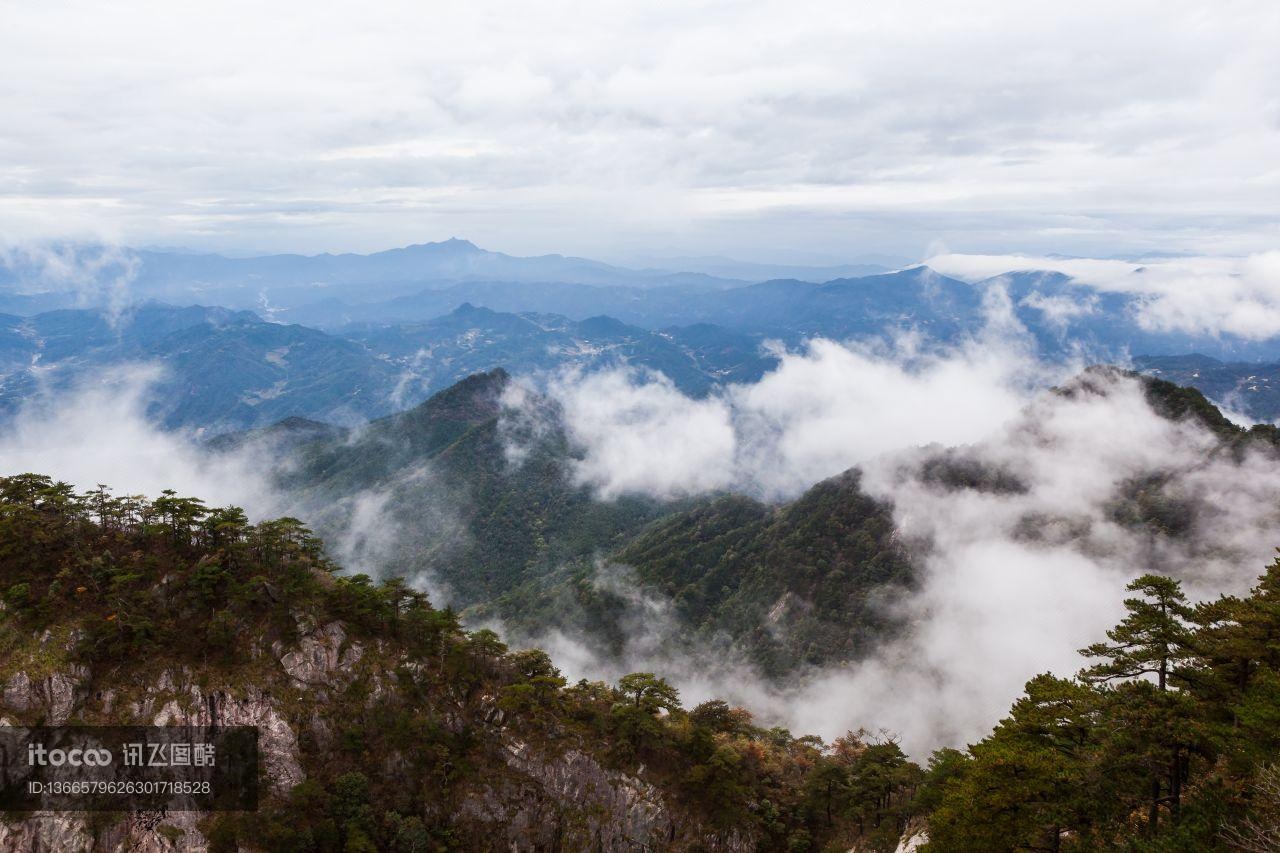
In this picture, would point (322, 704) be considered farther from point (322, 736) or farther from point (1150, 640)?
point (1150, 640)

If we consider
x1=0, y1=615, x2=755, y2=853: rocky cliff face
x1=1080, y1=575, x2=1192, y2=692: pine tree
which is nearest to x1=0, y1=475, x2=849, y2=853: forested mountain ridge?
x1=0, y1=615, x2=755, y2=853: rocky cliff face

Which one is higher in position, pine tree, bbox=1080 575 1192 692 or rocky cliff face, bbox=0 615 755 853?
pine tree, bbox=1080 575 1192 692

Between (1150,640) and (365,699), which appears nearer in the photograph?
(1150,640)

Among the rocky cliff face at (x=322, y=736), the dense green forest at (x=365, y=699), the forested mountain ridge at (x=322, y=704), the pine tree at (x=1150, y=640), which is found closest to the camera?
the pine tree at (x=1150, y=640)

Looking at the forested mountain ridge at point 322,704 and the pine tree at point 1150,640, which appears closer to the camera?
the pine tree at point 1150,640

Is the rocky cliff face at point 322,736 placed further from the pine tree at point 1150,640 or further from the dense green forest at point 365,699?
the pine tree at point 1150,640

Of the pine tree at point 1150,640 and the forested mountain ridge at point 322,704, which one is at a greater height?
the pine tree at point 1150,640

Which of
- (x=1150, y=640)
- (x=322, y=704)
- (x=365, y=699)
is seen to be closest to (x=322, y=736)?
(x=322, y=704)

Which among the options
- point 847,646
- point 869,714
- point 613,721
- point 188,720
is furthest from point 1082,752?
point 847,646

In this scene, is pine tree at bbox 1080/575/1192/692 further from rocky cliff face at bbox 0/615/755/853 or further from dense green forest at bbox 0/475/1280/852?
rocky cliff face at bbox 0/615/755/853

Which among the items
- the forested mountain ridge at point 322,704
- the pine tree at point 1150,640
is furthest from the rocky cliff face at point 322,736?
the pine tree at point 1150,640

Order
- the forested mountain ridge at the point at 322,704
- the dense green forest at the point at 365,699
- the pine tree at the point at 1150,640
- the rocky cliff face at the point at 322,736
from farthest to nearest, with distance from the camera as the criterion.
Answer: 1. the dense green forest at the point at 365,699
2. the forested mountain ridge at the point at 322,704
3. the rocky cliff face at the point at 322,736
4. the pine tree at the point at 1150,640
